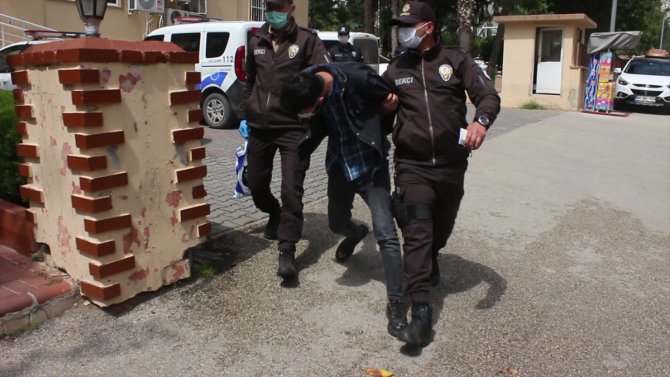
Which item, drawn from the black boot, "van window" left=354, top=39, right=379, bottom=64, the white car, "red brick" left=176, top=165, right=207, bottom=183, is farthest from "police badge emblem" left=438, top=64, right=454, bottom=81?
the white car

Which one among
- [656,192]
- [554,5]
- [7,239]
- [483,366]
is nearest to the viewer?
[483,366]

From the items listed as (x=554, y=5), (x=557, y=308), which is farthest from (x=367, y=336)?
(x=554, y=5)

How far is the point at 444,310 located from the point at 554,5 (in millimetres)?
28847

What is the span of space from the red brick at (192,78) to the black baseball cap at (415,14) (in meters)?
1.28

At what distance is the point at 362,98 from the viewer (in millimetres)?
3398

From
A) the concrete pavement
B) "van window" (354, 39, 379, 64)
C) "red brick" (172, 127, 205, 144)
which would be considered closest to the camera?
the concrete pavement

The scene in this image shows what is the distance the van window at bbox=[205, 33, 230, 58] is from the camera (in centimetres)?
1088

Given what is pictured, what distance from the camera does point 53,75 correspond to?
3430 mm

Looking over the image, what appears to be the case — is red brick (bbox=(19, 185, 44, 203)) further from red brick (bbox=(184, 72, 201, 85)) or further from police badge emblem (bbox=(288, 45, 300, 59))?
police badge emblem (bbox=(288, 45, 300, 59))

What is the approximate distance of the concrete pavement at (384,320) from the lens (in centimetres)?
316

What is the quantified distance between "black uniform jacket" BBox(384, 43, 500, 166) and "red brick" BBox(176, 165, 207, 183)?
51.7 inches

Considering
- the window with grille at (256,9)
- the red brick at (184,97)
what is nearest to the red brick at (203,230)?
the red brick at (184,97)

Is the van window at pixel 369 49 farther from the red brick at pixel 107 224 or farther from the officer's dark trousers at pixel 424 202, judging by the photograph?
the red brick at pixel 107 224

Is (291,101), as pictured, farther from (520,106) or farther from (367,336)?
(520,106)
